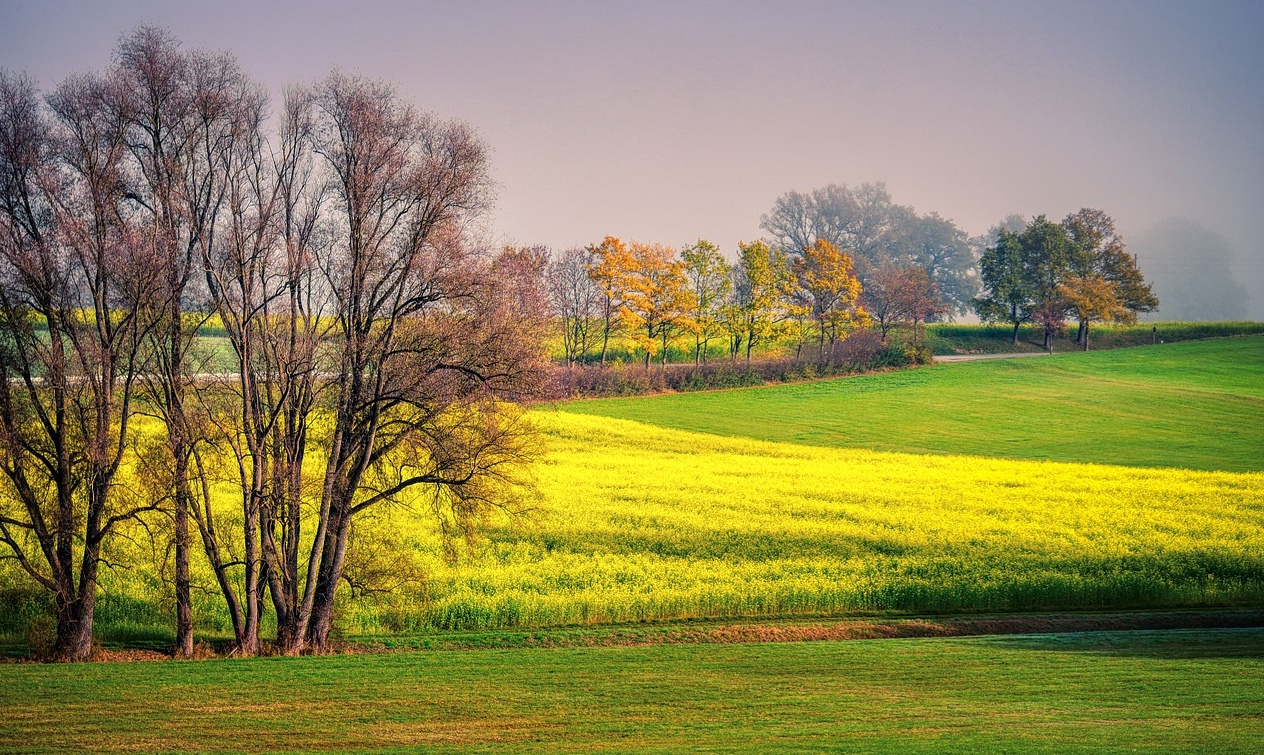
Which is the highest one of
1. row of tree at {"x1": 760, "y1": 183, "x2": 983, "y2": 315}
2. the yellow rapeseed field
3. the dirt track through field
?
row of tree at {"x1": 760, "y1": 183, "x2": 983, "y2": 315}

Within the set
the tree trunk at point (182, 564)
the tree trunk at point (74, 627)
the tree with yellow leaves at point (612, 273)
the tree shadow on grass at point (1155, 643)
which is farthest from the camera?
the tree with yellow leaves at point (612, 273)

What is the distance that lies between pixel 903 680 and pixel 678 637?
5416mm

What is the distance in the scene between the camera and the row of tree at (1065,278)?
83500 mm

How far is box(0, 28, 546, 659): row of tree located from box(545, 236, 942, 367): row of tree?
46.9m

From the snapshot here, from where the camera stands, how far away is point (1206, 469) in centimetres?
4206

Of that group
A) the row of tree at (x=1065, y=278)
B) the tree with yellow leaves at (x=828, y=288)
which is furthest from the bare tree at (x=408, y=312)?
the row of tree at (x=1065, y=278)

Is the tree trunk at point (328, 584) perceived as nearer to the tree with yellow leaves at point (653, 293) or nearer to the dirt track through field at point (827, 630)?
the dirt track through field at point (827, 630)

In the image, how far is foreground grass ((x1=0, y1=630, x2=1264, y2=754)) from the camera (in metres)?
12.5

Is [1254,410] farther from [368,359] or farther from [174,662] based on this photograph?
[174,662]

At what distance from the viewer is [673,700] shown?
47.8 feet

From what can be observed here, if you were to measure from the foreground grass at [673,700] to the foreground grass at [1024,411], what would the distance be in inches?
1257

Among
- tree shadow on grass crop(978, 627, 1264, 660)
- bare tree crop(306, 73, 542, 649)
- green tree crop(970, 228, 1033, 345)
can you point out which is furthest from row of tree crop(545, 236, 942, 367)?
tree shadow on grass crop(978, 627, 1264, 660)

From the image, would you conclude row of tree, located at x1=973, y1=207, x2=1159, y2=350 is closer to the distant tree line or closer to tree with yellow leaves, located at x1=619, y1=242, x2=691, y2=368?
the distant tree line

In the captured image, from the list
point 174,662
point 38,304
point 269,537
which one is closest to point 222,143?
point 38,304
